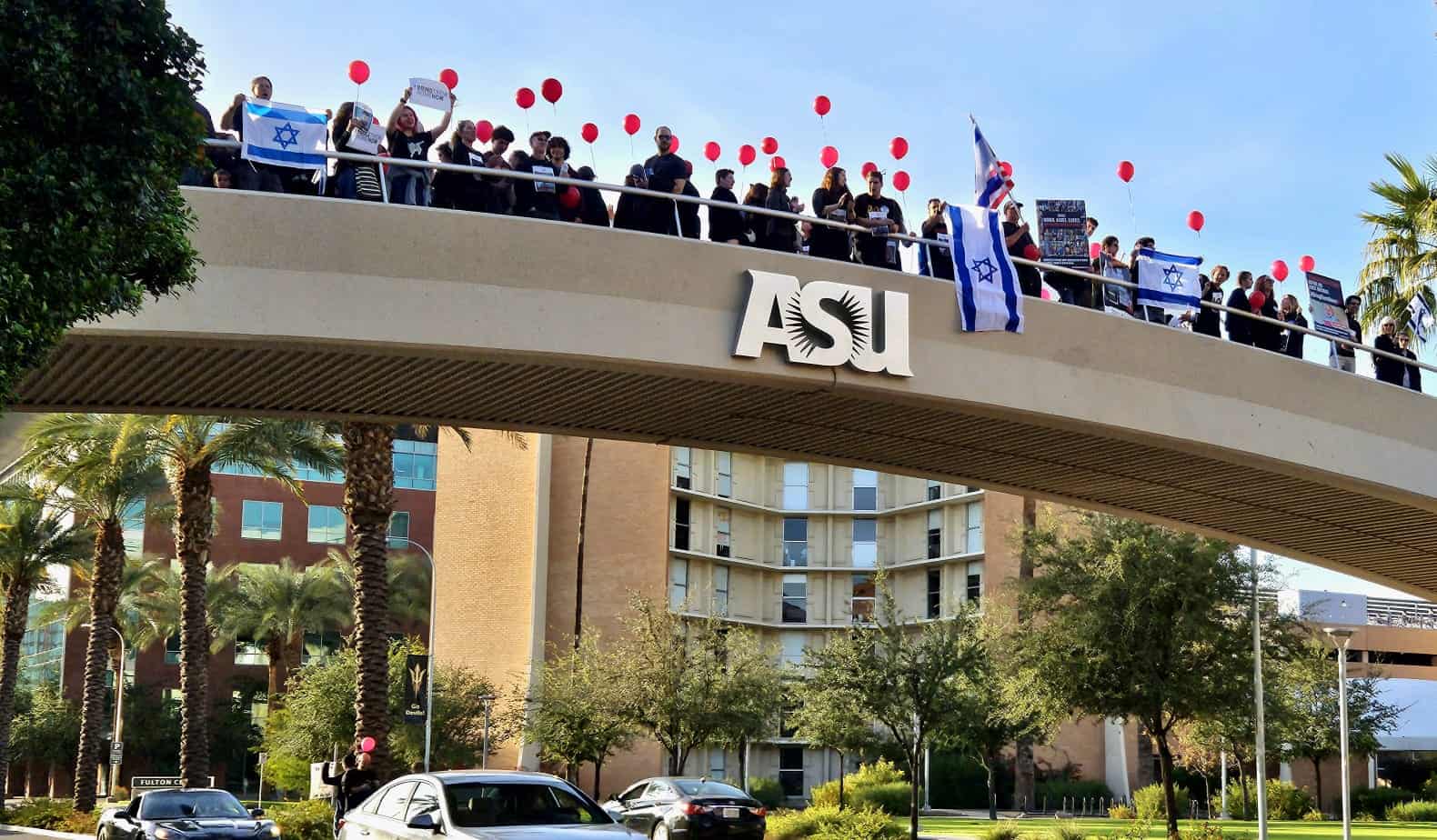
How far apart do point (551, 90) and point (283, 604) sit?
54.9 m

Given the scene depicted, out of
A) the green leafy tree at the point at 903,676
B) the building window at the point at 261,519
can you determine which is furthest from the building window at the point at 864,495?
the green leafy tree at the point at 903,676

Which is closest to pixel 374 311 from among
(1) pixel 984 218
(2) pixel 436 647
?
(1) pixel 984 218

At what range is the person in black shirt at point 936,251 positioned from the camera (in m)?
Result: 20.4

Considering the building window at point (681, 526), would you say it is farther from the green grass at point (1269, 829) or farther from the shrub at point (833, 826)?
the shrub at point (833, 826)

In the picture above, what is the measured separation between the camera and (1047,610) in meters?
31.7

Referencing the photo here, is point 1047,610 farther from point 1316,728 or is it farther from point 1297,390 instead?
point 1316,728

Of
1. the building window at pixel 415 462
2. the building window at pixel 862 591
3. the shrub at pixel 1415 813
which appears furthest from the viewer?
the building window at pixel 415 462

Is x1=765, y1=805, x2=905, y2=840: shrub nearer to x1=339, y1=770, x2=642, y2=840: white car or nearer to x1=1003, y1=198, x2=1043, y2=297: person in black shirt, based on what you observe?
x1=1003, y1=198, x2=1043, y2=297: person in black shirt

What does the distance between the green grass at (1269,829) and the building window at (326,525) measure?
4168cm

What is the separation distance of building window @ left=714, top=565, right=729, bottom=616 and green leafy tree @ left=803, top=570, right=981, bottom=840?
36.6m

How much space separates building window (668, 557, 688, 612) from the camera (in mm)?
69750

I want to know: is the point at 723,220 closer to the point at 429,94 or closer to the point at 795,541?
the point at 429,94

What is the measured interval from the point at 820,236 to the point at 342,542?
224ft

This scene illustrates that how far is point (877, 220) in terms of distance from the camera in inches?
771
